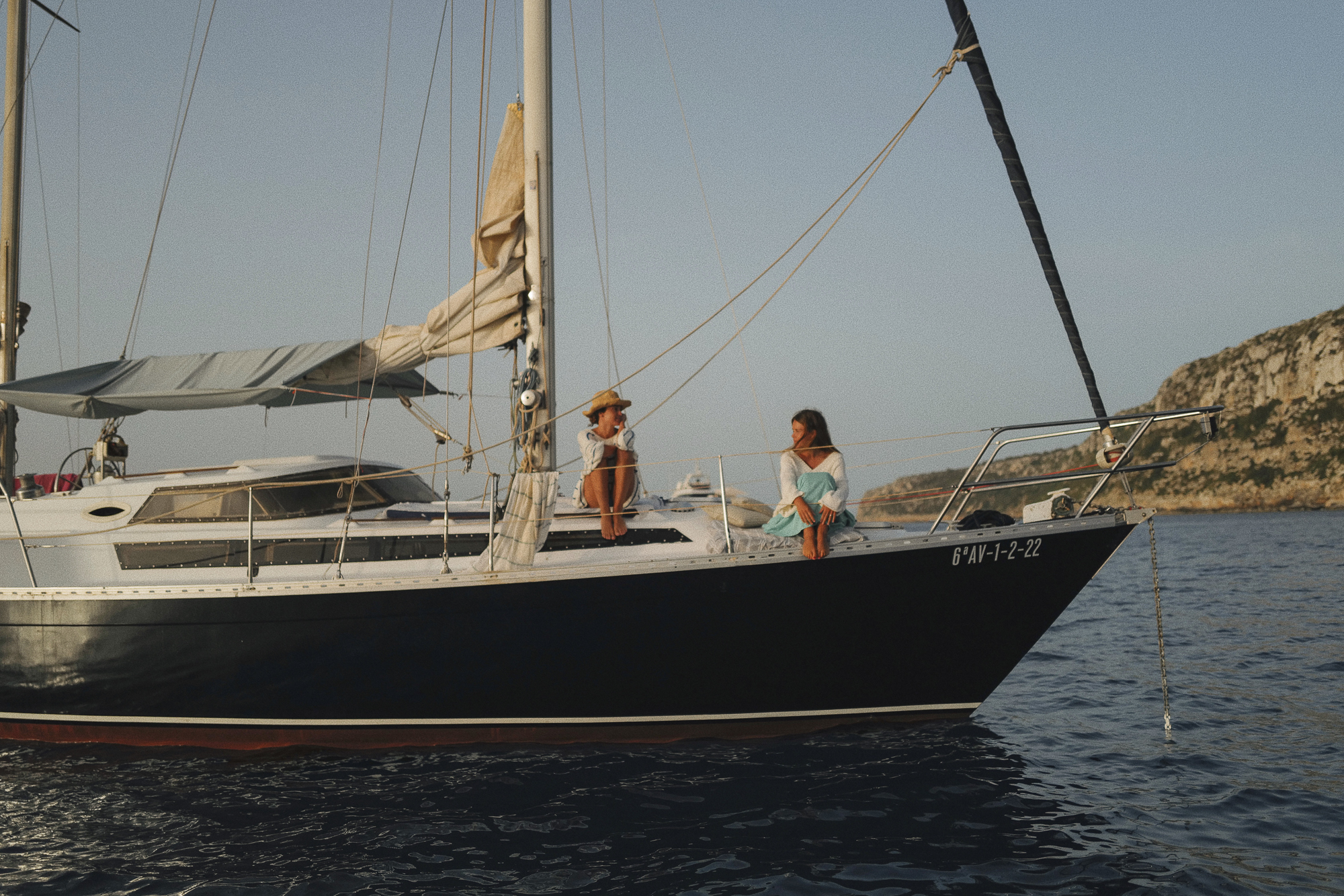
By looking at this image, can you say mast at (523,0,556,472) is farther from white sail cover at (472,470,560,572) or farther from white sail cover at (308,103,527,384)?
white sail cover at (472,470,560,572)

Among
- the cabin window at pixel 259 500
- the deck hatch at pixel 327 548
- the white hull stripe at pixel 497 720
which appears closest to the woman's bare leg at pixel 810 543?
the deck hatch at pixel 327 548

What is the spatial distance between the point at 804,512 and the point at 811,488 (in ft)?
0.91

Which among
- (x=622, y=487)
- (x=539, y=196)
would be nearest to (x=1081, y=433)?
(x=622, y=487)

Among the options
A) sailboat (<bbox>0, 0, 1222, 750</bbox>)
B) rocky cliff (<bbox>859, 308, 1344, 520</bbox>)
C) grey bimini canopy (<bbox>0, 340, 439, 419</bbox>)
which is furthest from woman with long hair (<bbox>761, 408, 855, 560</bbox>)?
rocky cliff (<bbox>859, 308, 1344, 520</bbox>)

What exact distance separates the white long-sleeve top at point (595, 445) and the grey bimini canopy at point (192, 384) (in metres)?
2.58

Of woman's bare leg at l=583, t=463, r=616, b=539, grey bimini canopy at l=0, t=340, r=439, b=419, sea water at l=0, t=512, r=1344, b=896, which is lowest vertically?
sea water at l=0, t=512, r=1344, b=896

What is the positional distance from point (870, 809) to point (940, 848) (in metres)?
0.64

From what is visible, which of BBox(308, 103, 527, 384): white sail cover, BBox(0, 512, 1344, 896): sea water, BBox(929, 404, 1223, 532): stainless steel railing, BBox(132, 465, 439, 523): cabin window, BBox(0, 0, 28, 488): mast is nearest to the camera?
BBox(0, 512, 1344, 896): sea water

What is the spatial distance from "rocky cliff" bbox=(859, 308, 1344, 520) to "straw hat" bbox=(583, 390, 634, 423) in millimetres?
54070

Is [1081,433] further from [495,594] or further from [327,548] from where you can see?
[327,548]

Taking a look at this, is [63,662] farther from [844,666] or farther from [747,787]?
[844,666]

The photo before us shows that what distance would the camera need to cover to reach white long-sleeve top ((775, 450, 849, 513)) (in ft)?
21.1

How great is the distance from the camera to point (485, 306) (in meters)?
7.83

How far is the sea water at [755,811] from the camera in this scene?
4500 millimetres
